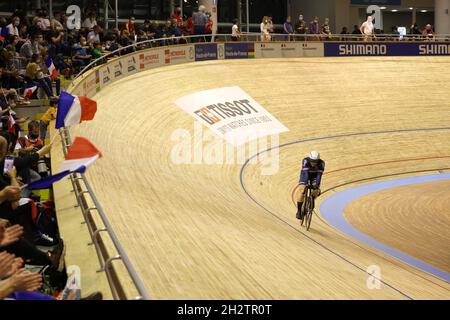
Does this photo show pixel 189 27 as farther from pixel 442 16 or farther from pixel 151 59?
pixel 442 16

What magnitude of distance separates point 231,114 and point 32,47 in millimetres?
4721

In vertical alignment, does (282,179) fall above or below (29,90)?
below

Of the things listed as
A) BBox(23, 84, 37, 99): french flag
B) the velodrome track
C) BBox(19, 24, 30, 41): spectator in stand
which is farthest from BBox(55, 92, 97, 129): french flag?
BBox(19, 24, 30, 41): spectator in stand

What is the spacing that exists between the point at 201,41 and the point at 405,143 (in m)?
6.37

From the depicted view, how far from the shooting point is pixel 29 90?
11898 millimetres

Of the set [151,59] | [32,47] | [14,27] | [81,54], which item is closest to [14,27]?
[14,27]

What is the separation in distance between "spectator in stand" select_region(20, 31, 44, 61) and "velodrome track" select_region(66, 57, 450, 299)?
1.51m

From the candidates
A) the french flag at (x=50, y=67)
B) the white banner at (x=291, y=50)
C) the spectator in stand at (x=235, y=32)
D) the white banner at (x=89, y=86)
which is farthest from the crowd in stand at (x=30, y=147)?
the white banner at (x=291, y=50)

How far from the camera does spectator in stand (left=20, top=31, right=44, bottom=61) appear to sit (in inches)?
509

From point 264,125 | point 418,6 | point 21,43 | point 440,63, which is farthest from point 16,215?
point 418,6

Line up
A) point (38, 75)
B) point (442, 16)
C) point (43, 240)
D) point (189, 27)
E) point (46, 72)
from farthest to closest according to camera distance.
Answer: point (442, 16)
point (189, 27)
point (46, 72)
point (38, 75)
point (43, 240)

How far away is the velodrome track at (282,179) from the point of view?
6.28 meters

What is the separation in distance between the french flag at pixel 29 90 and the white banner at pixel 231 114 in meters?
4.16

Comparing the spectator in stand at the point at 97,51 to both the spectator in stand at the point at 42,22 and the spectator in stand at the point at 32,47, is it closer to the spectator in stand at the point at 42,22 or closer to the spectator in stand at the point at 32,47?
the spectator in stand at the point at 42,22
